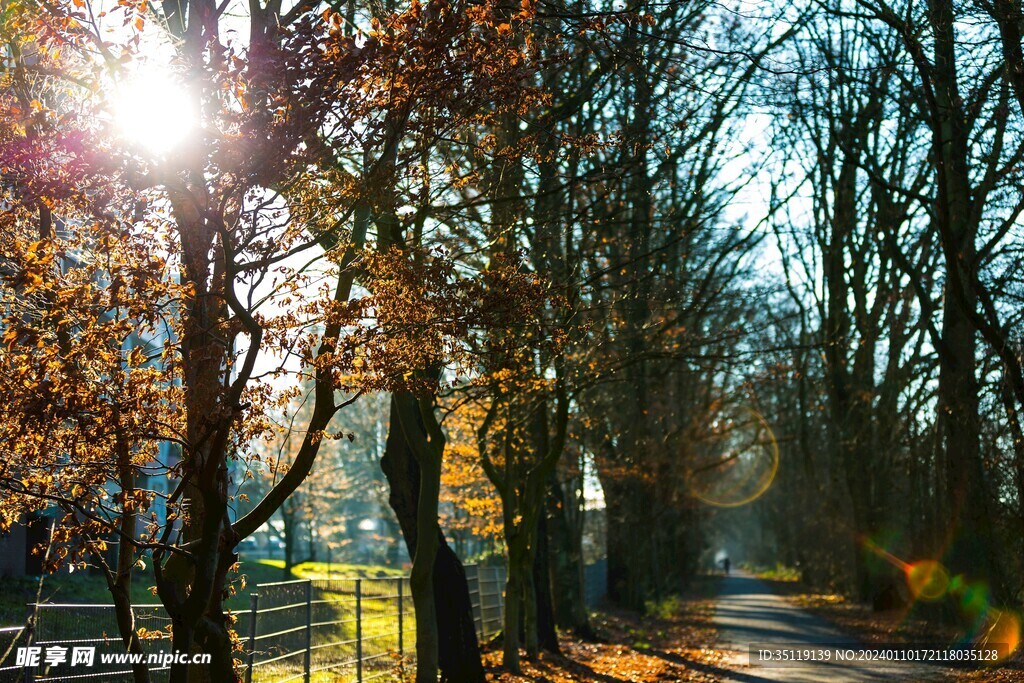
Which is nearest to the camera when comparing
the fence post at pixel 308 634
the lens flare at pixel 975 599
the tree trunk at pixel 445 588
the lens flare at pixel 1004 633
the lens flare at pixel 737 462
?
the fence post at pixel 308 634

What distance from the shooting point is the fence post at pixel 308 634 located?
505 inches

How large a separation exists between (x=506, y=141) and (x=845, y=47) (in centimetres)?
965

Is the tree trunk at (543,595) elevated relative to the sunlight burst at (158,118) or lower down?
lower down

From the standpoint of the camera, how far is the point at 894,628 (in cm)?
2342

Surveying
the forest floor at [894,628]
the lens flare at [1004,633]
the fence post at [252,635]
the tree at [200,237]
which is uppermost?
the tree at [200,237]

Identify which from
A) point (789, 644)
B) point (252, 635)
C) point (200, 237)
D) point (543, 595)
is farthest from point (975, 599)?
point (200, 237)

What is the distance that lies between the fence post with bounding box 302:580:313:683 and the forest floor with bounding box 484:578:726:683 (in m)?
2.83

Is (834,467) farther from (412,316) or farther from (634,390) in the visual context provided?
(412,316)

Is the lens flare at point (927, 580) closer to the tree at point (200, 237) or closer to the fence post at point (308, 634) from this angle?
the fence post at point (308, 634)

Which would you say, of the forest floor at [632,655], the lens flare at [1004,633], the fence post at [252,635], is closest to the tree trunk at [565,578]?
the forest floor at [632,655]

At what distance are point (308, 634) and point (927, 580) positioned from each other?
16.0 m

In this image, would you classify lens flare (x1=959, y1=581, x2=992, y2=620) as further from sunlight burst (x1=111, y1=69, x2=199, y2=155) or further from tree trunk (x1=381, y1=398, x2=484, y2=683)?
sunlight burst (x1=111, y1=69, x2=199, y2=155)

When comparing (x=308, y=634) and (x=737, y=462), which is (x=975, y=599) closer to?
(x=308, y=634)

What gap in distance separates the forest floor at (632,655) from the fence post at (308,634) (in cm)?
283
